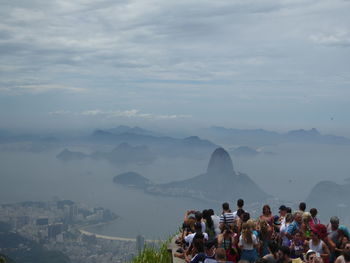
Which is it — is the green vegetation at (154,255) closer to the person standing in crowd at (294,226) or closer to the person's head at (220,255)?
the person standing in crowd at (294,226)

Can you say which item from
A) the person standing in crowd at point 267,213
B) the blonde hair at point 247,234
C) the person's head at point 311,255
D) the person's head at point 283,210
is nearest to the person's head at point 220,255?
the blonde hair at point 247,234

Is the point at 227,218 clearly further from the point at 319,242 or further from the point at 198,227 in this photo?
the point at 319,242

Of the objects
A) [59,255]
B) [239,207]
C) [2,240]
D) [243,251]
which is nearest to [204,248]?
[243,251]

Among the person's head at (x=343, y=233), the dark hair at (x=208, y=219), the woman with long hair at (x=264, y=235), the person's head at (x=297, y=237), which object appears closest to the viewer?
the person's head at (x=343, y=233)

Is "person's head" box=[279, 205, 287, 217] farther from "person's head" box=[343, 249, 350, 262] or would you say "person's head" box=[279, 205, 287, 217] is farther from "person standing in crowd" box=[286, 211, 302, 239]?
"person's head" box=[343, 249, 350, 262]

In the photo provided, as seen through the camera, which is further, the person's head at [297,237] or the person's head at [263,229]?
the person's head at [297,237]

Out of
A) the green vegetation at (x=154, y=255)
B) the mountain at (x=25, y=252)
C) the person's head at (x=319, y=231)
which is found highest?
the person's head at (x=319, y=231)

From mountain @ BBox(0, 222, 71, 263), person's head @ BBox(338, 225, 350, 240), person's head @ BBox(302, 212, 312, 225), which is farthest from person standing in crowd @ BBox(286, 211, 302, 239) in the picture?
mountain @ BBox(0, 222, 71, 263)

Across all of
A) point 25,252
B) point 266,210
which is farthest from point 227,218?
point 25,252
